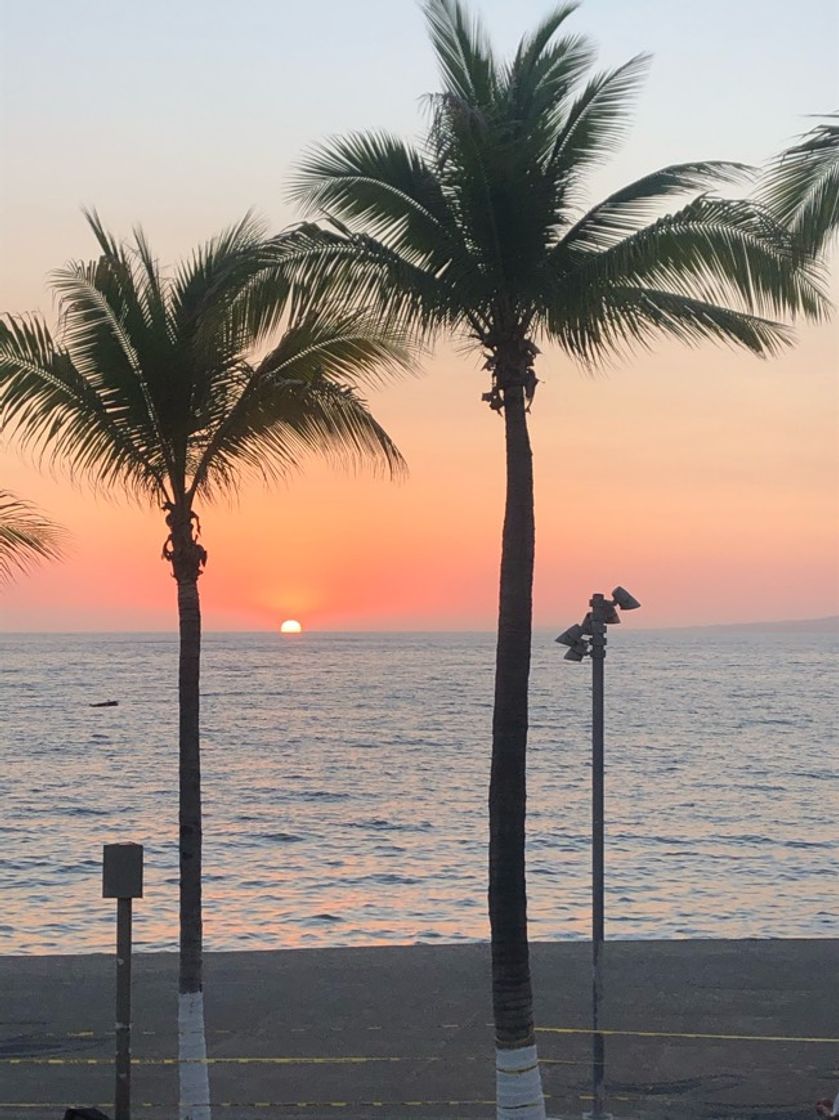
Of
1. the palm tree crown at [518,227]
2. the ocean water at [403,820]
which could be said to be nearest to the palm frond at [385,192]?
the palm tree crown at [518,227]

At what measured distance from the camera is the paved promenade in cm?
1561

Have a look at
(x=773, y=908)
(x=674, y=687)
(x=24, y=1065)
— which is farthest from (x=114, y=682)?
(x=24, y=1065)

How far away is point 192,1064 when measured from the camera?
43.1 ft

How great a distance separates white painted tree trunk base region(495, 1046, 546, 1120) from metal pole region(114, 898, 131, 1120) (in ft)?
10.3

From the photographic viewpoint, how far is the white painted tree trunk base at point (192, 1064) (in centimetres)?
1305

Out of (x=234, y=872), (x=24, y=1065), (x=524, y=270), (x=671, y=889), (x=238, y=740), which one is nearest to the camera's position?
(x=524, y=270)

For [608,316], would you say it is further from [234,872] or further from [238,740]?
[238,740]

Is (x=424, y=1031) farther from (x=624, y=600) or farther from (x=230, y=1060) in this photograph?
(x=624, y=600)

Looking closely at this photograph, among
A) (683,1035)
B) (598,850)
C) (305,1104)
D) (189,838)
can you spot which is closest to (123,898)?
(189,838)

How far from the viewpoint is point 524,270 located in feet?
43.4

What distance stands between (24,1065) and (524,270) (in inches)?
399

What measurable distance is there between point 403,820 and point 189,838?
4269 centimetres

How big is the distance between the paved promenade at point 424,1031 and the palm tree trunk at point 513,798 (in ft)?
9.11

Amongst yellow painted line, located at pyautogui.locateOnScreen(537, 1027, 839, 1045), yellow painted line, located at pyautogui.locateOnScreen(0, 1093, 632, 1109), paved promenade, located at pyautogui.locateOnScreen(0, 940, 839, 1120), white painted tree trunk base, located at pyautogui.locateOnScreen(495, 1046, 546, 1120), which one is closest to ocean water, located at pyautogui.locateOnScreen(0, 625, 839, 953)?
paved promenade, located at pyautogui.locateOnScreen(0, 940, 839, 1120)
